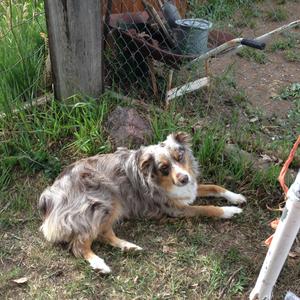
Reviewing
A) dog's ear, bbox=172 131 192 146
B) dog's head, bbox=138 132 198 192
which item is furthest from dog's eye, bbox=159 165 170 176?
dog's ear, bbox=172 131 192 146

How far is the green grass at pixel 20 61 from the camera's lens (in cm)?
380

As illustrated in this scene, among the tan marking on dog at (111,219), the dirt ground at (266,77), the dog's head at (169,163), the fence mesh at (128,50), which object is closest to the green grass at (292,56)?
the dirt ground at (266,77)

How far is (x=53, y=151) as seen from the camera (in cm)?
371

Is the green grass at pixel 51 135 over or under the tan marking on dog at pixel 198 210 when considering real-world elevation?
over

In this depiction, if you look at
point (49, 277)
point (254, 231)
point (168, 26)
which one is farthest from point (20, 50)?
point (254, 231)

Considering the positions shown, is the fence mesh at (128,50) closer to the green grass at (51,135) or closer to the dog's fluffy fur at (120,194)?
the green grass at (51,135)

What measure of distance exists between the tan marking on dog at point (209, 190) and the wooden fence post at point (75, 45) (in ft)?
4.13

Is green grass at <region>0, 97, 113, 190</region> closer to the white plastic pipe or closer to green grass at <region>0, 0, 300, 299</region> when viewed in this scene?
green grass at <region>0, 0, 300, 299</region>

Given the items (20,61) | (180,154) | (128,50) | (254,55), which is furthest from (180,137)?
(254,55)

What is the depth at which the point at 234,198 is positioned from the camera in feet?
10.8

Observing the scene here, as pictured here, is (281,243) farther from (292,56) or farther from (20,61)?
(292,56)

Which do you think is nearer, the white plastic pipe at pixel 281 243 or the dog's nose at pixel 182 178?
the white plastic pipe at pixel 281 243

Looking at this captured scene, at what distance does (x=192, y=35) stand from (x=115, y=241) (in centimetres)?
201

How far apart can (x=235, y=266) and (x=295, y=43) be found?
408cm
